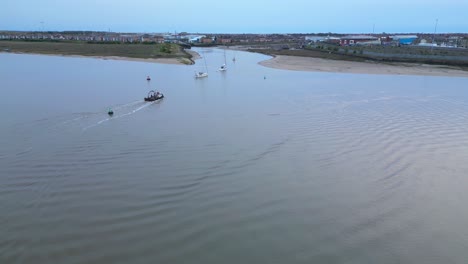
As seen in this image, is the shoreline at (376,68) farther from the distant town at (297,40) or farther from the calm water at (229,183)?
the distant town at (297,40)

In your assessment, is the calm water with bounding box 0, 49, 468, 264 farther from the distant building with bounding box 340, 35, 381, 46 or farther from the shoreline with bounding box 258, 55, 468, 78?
the distant building with bounding box 340, 35, 381, 46

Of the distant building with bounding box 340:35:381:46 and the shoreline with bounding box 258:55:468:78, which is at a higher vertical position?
the distant building with bounding box 340:35:381:46

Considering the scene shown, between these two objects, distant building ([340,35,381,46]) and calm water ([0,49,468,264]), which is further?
distant building ([340,35,381,46])

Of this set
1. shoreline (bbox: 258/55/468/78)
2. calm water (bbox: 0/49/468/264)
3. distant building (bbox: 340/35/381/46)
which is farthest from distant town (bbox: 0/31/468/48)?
calm water (bbox: 0/49/468/264)

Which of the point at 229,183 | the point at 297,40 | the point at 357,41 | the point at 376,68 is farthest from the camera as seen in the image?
the point at 297,40

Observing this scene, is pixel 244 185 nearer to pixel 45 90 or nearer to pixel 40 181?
pixel 40 181

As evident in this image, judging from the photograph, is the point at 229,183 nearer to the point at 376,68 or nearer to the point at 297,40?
the point at 376,68

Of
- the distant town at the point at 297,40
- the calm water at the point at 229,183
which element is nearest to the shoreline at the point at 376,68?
the calm water at the point at 229,183

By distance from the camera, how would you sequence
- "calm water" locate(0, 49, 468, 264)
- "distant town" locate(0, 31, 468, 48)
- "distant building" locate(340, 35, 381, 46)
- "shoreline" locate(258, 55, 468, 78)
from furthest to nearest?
"distant building" locate(340, 35, 381, 46), "distant town" locate(0, 31, 468, 48), "shoreline" locate(258, 55, 468, 78), "calm water" locate(0, 49, 468, 264)

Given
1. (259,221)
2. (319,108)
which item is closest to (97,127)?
(259,221)

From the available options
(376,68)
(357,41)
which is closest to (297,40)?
(357,41)
